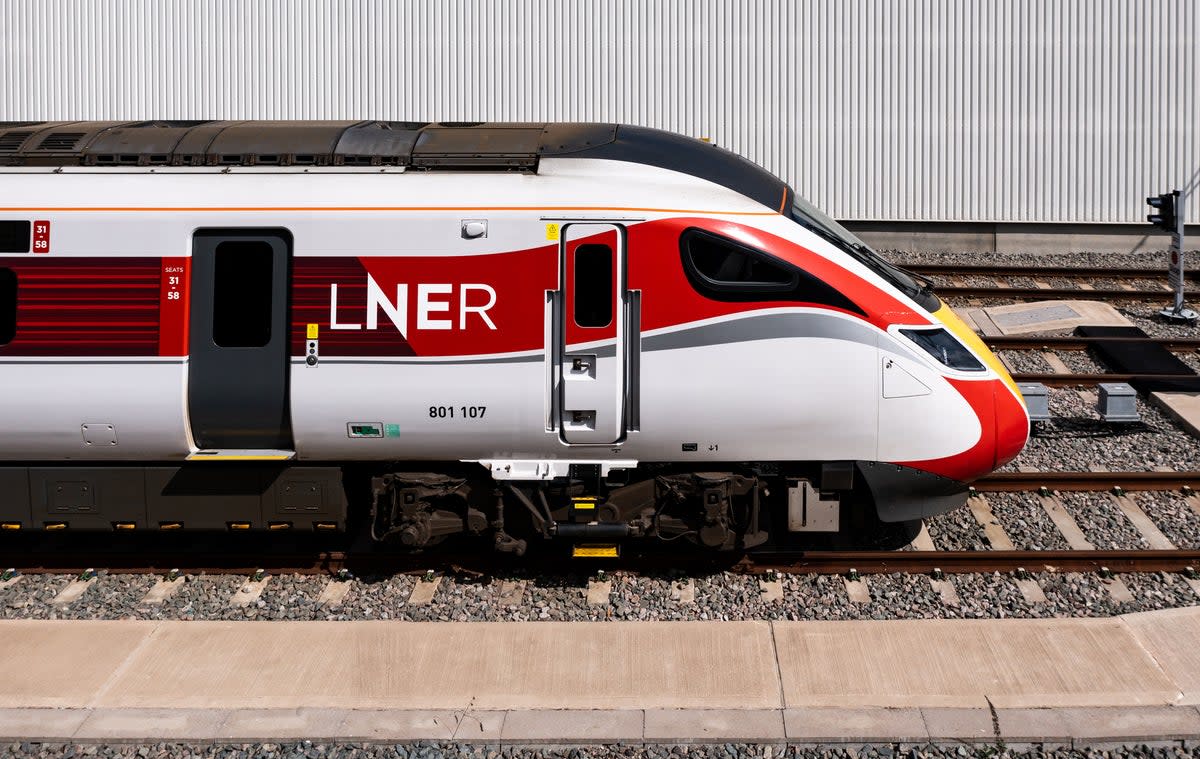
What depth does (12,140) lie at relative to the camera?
8352mm

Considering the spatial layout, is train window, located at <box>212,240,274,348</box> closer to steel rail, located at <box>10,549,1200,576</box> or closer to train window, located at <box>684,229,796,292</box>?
steel rail, located at <box>10,549,1200,576</box>

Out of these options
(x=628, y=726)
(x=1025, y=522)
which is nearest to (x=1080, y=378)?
(x=1025, y=522)

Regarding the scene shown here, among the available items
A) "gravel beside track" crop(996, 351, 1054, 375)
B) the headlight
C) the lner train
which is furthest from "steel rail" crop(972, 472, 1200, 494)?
"gravel beside track" crop(996, 351, 1054, 375)

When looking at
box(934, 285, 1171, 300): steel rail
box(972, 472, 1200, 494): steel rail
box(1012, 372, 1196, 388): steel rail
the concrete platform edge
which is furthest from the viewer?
box(934, 285, 1171, 300): steel rail

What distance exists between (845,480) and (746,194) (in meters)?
2.21

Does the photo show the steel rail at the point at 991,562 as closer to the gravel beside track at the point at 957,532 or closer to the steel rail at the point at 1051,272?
the gravel beside track at the point at 957,532

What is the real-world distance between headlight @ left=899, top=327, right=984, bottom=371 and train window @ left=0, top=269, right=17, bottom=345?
20.9 ft

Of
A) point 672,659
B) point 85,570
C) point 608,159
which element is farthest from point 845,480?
point 85,570

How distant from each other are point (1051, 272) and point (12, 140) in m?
14.5

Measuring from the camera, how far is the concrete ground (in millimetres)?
6176

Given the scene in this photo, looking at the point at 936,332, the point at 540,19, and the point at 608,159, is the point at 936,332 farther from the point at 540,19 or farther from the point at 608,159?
the point at 540,19

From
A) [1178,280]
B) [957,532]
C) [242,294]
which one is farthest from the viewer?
[1178,280]

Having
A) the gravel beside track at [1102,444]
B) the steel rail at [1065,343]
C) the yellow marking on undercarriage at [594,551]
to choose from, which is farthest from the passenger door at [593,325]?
the steel rail at [1065,343]

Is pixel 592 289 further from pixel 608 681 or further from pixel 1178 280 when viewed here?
pixel 1178 280
